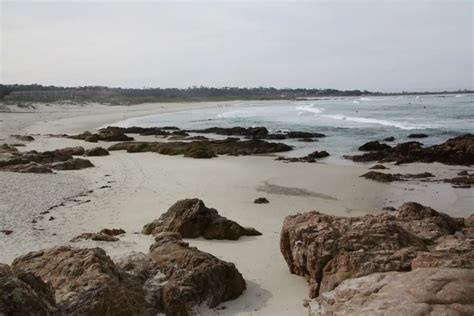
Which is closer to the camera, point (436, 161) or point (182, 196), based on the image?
point (182, 196)

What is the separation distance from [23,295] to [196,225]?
4.67 meters

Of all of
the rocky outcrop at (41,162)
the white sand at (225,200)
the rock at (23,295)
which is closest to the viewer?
the rock at (23,295)

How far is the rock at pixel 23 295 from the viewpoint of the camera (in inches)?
160

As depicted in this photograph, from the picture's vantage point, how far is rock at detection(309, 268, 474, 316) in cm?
411

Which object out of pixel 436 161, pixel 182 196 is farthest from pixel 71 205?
pixel 436 161

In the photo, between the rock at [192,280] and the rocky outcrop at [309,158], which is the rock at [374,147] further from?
the rock at [192,280]

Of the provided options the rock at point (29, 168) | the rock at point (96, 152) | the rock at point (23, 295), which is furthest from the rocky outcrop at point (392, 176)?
the rock at point (23, 295)

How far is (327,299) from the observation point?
5.05m

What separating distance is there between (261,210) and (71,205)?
16.3 ft

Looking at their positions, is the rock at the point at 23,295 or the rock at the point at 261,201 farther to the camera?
the rock at the point at 261,201

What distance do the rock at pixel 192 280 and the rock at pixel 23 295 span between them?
56.9 inches

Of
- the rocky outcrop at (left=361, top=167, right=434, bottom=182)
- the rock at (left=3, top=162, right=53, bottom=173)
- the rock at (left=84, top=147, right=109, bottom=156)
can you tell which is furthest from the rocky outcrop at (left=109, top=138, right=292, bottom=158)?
the rocky outcrop at (left=361, top=167, right=434, bottom=182)

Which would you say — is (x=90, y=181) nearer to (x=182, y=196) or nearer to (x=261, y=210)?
(x=182, y=196)

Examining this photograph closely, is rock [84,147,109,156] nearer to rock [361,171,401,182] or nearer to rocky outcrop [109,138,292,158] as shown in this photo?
rocky outcrop [109,138,292,158]
